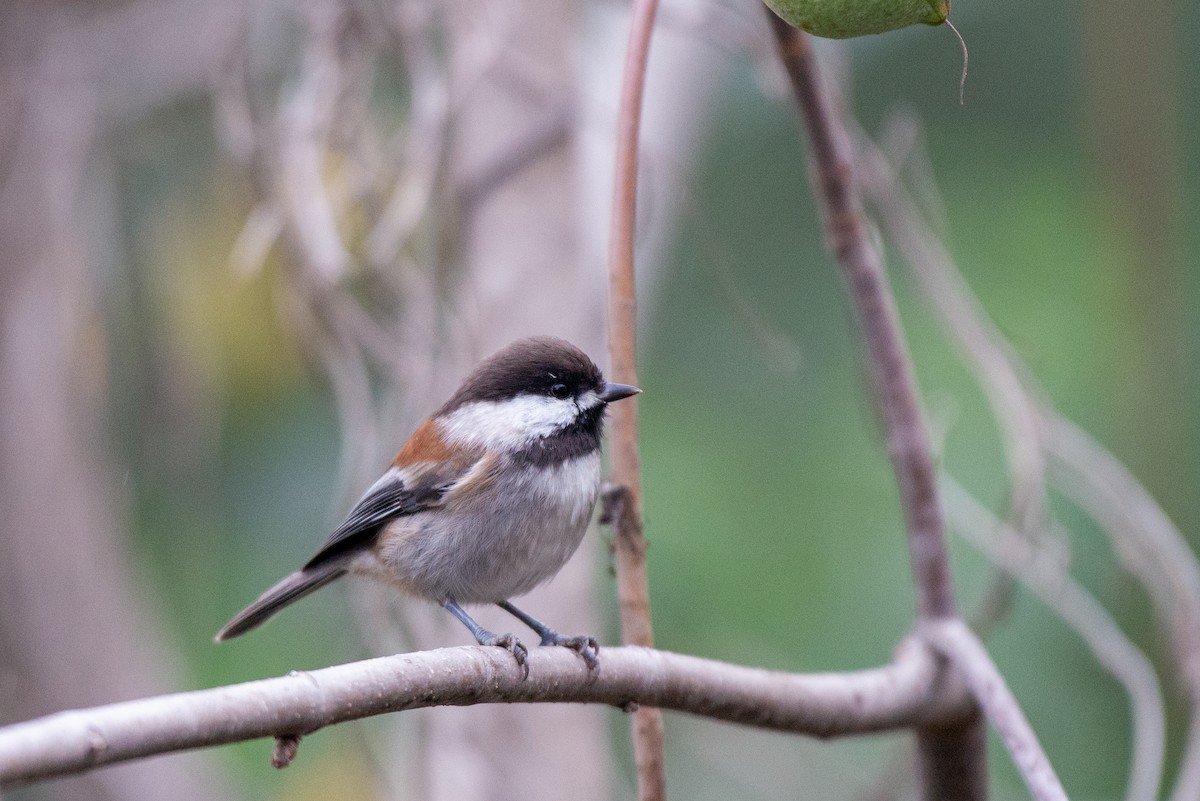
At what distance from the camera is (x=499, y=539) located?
7.43ft

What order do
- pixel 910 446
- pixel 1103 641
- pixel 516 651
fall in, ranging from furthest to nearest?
1. pixel 1103 641
2. pixel 910 446
3. pixel 516 651

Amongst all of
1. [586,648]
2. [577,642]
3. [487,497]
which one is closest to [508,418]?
[487,497]

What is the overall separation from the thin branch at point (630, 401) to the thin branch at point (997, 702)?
0.47m

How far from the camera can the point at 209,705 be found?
3.34 ft

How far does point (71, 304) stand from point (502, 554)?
6.76 ft

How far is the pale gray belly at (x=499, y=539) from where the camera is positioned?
2.26m

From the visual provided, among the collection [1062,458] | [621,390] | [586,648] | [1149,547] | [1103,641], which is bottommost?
[1103,641]

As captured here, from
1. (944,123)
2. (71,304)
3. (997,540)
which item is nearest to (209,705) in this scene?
(997,540)

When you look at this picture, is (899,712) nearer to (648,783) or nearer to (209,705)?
(648,783)

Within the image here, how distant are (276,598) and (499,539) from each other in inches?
17.9

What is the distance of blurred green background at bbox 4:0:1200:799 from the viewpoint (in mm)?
3488

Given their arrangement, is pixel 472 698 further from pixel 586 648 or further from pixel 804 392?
pixel 804 392

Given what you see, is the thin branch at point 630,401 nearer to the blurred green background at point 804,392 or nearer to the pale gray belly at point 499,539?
the pale gray belly at point 499,539

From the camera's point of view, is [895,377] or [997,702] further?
[895,377]
